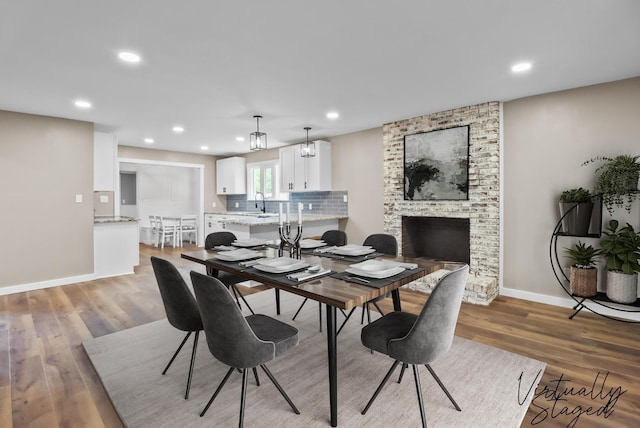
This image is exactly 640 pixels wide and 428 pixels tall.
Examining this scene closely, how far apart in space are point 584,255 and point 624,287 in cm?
41

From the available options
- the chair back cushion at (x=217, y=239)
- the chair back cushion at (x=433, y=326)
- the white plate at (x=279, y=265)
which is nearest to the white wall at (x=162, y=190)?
the chair back cushion at (x=217, y=239)

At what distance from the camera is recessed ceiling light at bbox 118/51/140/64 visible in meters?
2.57

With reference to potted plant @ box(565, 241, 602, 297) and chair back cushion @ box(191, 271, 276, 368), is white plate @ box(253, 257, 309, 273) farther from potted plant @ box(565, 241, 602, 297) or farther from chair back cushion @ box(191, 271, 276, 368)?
potted plant @ box(565, 241, 602, 297)

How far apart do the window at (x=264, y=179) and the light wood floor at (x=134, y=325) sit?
3.39 meters

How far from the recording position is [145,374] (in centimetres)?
228

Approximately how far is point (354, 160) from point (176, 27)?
3.78m

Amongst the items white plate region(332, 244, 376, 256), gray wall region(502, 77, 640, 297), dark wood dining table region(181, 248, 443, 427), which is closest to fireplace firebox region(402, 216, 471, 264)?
gray wall region(502, 77, 640, 297)

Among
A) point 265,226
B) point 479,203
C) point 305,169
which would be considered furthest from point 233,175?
point 479,203

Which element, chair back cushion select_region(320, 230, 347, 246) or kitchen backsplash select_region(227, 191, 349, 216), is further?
kitchen backsplash select_region(227, 191, 349, 216)

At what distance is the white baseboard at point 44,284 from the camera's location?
13.8 feet

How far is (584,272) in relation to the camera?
10.7ft

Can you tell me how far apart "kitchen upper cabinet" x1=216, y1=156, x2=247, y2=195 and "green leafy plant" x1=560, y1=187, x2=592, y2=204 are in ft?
20.5

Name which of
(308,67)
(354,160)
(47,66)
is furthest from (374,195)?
(47,66)

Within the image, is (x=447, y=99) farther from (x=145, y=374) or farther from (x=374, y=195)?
(x=145, y=374)
